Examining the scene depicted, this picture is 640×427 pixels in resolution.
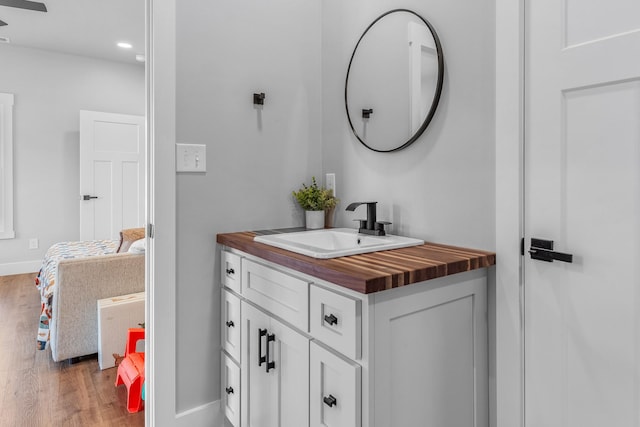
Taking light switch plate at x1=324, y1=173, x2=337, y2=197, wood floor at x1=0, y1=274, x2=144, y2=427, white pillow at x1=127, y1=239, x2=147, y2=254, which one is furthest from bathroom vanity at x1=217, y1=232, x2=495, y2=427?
white pillow at x1=127, y1=239, x2=147, y2=254

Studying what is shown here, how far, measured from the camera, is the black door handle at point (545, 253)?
42.9 inches

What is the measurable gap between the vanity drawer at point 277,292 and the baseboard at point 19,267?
459 centimetres

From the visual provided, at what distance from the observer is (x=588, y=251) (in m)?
1.06

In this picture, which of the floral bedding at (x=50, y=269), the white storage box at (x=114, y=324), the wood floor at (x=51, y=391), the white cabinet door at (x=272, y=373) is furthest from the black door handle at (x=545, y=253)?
the floral bedding at (x=50, y=269)

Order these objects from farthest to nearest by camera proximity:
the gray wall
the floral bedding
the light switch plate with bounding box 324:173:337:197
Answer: the floral bedding < the light switch plate with bounding box 324:173:337:197 < the gray wall

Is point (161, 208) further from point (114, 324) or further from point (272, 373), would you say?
point (114, 324)

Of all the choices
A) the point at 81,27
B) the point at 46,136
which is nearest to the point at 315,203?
the point at 81,27

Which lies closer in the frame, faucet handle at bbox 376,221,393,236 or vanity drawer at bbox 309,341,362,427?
vanity drawer at bbox 309,341,362,427

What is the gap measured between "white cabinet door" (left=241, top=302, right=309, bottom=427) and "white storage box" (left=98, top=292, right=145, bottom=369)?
128cm

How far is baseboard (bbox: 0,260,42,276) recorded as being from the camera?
15.0ft

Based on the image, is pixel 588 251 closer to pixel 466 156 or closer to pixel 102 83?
pixel 466 156

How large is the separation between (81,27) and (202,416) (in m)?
4.16

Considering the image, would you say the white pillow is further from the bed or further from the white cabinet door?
the white cabinet door

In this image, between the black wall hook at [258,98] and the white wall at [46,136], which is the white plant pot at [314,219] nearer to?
the black wall hook at [258,98]
